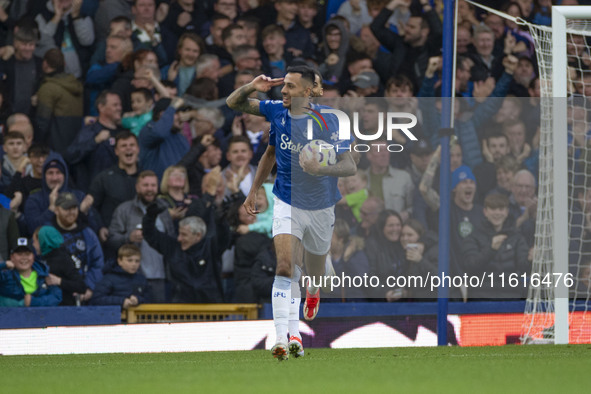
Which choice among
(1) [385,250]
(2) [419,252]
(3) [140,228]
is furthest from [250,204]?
(3) [140,228]

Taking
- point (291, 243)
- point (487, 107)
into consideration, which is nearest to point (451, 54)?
point (487, 107)

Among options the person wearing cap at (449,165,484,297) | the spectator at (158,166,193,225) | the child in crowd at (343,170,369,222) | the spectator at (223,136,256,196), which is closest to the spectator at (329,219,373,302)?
the child in crowd at (343,170,369,222)

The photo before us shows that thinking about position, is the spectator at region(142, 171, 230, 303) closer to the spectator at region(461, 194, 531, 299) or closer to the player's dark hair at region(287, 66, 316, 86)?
the spectator at region(461, 194, 531, 299)

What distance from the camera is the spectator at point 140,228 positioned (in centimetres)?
1191

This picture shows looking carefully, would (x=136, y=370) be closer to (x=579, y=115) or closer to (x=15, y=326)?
(x=15, y=326)

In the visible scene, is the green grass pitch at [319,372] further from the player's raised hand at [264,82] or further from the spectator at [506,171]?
the spectator at [506,171]

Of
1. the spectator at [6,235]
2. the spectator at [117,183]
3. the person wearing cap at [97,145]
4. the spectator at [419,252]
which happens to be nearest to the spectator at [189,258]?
the spectator at [117,183]

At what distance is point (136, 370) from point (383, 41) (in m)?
7.66

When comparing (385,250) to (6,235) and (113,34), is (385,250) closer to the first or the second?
(6,235)

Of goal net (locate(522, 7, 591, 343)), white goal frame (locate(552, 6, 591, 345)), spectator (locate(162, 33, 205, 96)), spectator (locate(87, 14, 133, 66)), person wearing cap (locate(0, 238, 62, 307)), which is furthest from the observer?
spectator (locate(162, 33, 205, 96))

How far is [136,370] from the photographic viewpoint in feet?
24.8

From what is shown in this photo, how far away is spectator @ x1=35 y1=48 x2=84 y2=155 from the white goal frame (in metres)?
5.70

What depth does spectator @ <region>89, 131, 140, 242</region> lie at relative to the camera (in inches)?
478

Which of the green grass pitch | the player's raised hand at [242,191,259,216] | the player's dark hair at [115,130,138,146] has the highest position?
the player's dark hair at [115,130,138,146]
